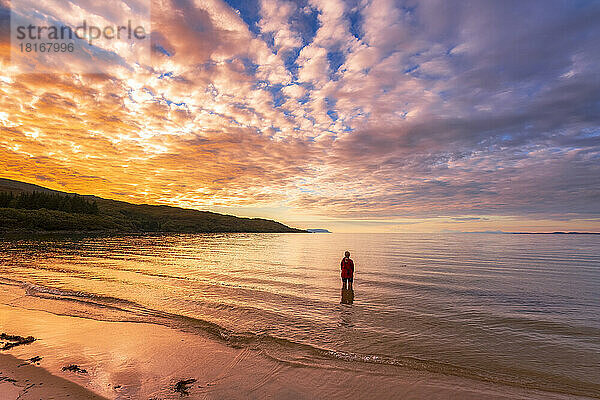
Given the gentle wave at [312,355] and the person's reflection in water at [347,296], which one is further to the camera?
the person's reflection in water at [347,296]

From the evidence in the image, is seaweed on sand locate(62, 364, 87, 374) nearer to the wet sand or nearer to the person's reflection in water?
the wet sand

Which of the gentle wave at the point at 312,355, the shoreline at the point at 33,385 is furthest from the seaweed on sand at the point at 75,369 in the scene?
the gentle wave at the point at 312,355

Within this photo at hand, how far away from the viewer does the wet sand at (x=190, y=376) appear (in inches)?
293

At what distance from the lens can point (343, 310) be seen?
16.3 metres

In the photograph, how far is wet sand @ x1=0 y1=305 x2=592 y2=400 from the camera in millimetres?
7430

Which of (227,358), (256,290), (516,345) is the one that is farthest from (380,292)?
(227,358)

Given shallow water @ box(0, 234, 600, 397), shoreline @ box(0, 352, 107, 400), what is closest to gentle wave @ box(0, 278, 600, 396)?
shallow water @ box(0, 234, 600, 397)

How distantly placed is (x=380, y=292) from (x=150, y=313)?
1453 cm

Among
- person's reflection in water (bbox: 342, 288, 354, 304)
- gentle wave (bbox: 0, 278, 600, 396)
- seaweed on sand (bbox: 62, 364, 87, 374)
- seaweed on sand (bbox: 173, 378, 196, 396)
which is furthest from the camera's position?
person's reflection in water (bbox: 342, 288, 354, 304)

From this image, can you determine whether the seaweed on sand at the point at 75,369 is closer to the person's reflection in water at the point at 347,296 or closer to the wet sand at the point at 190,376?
the wet sand at the point at 190,376

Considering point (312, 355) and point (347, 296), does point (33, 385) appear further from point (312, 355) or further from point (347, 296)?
point (347, 296)

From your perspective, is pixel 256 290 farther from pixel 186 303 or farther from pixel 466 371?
pixel 466 371

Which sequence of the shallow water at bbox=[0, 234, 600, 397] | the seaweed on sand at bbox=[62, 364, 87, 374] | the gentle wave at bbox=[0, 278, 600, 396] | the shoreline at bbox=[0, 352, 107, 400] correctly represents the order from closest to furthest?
the shoreline at bbox=[0, 352, 107, 400], the seaweed on sand at bbox=[62, 364, 87, 374], the gentle wave at bbox=[0, 278, 600, 396], the shallow water at bbox=[0, 234, 600, 397]

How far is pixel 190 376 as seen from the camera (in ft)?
27.3
